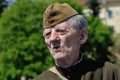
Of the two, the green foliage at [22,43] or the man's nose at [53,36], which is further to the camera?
the green foliage at [22,43]

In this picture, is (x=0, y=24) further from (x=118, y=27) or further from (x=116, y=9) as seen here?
(x=116, y=9)

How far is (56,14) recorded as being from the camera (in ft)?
11.7

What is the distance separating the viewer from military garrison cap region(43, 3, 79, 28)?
11.5ft

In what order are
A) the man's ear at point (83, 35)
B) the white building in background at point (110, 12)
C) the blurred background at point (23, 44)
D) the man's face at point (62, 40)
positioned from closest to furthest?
the man's face at point (62, 40), the man's ear at point (83, 35), the blurred background at point (23, 44), the white building in background at point (110, 12)

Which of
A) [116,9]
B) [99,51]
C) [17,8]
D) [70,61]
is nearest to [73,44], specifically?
[70,61]

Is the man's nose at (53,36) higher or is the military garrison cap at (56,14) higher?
the military garrison cap at (56,14)

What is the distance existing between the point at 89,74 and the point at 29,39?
4107 centimetres

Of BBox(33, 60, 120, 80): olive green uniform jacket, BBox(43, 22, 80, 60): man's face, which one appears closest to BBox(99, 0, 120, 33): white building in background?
BBox(33, 60, 120, 80): olive green uniform jacket

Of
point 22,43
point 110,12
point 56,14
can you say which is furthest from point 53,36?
point 110,12

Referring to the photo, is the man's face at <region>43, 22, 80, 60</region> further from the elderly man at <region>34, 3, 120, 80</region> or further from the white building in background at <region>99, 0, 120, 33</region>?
the white building in background at <region>99, 0, 120, 33</region>

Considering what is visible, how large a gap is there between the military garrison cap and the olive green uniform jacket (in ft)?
1.02

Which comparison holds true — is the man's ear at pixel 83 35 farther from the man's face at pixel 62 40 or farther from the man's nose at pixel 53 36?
the man's nose at pixel 53 36

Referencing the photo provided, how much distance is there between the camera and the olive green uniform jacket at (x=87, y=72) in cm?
353

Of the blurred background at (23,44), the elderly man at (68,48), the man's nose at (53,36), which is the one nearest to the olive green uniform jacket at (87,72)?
the elderly man at (68,48)
